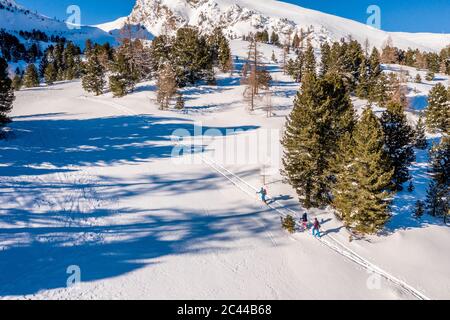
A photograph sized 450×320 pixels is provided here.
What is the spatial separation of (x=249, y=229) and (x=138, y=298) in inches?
361

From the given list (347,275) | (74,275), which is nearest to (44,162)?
(74,275)

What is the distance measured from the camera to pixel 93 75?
61000mm

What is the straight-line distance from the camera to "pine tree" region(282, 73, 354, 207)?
2406 centimetres

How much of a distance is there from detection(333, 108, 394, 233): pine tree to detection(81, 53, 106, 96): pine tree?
53677mm

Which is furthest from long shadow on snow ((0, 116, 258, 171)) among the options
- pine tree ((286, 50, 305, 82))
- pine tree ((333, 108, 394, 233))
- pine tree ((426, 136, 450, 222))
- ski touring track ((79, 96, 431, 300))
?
pine tree ((286, 50, 305, 82))

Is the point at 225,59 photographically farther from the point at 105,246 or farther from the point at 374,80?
the point at 105,246

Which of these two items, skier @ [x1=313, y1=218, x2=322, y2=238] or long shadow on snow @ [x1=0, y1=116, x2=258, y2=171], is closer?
skier @ [x1=313, y1=218, x2=322, y2=238]

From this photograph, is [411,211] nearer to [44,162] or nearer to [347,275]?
[347,275]

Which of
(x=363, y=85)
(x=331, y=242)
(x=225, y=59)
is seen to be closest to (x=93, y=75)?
(x=225, y=59)

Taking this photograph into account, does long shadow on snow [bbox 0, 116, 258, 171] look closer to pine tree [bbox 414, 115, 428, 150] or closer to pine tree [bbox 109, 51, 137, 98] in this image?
pine tree [bbox 109, 51, 137, 98]

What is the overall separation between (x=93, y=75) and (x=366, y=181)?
186ft

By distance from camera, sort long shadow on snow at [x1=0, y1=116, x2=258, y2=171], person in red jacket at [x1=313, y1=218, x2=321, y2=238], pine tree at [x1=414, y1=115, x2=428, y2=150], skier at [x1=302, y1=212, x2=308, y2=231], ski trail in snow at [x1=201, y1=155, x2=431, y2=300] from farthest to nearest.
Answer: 1. pine tree at [x1=414, y1=115, x2=428, y2=150]
2. long shadow on snow at [x1=0, y1=116, x2=258, y2=171]
3. skier at [x1=302, y1=212, x2=308, y2=231]
4. person in red jacket at [x1=313, y1=218, x2=321, y2=238]
5. ski trail in snow at [x1=201, y1=155, x2=431, y2=300]

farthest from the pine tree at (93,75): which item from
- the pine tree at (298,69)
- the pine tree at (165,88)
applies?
the pine tree at (298,69)

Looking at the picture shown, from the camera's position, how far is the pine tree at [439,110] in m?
48.3
